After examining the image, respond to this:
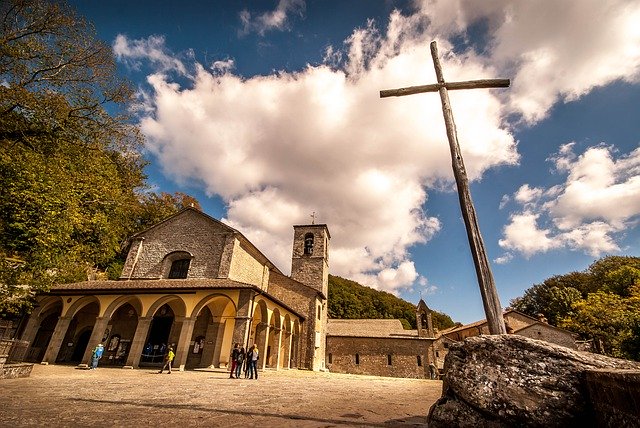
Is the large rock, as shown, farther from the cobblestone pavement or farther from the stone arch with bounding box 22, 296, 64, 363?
the stone arch with bounding box 22, 296, 64, 363

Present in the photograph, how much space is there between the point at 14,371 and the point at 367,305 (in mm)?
54547

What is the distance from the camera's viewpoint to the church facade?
14990 mm

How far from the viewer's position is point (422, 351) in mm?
27656

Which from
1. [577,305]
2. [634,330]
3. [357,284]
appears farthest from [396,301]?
[634,330]

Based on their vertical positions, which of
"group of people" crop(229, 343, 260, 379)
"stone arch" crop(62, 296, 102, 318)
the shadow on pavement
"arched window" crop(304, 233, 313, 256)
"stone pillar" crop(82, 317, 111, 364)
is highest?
"arched window" crop(304, 233, 313, 256)

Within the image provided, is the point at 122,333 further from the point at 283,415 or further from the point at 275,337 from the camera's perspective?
the point at 283,415

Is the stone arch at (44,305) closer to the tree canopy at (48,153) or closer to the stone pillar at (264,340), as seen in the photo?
the tree canopy at (48,153)

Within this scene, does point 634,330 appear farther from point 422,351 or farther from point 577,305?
point 577,305

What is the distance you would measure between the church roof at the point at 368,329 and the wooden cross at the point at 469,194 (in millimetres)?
26622

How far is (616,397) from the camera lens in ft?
6.42

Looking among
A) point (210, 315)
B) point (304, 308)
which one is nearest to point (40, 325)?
point (210, 315)

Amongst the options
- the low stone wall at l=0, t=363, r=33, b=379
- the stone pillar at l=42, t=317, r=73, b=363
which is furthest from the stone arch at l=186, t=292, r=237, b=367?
the low stone wall at l=0, t=363, r=33, b=379

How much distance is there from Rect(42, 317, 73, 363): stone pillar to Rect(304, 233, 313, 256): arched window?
17.5 m

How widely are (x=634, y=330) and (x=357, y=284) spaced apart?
172 feet
